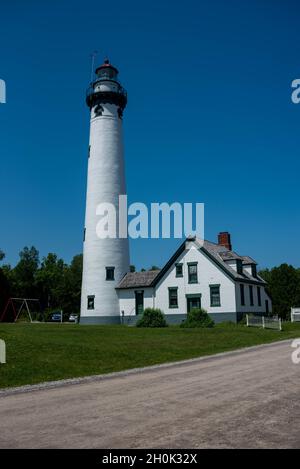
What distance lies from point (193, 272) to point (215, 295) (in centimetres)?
291

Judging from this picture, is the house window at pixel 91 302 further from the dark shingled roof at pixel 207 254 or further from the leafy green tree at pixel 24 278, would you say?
the leafy green tree at pixel 24 278

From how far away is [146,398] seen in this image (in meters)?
9.16

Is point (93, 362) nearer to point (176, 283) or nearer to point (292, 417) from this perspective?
point (292, 417)

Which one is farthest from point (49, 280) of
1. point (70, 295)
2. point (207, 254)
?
point (207, 254)

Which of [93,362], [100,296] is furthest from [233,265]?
[93,362]

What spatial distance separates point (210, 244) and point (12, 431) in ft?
121

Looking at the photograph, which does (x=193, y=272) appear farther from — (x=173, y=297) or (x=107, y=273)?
(x=107, y=273)

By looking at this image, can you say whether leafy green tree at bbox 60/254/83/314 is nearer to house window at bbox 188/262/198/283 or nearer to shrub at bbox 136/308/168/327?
house window at bbox 188/262/198/283

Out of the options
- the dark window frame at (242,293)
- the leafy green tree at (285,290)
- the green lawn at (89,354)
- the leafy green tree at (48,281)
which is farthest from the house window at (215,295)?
the leafy green tree at (48,281)

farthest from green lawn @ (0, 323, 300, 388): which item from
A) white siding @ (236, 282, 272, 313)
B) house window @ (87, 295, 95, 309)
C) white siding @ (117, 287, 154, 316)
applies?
house window @ (87, 295, 95, 309)

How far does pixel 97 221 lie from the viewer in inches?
1582

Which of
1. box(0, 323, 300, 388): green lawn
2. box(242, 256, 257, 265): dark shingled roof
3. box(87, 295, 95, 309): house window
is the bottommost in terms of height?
box(0, 323, 300, 388): green lawn

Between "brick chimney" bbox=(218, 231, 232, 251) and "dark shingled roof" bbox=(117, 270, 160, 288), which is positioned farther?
"brick chimney" bbox=(218, 231, 232, 251)

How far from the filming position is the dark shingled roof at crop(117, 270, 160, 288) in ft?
136
